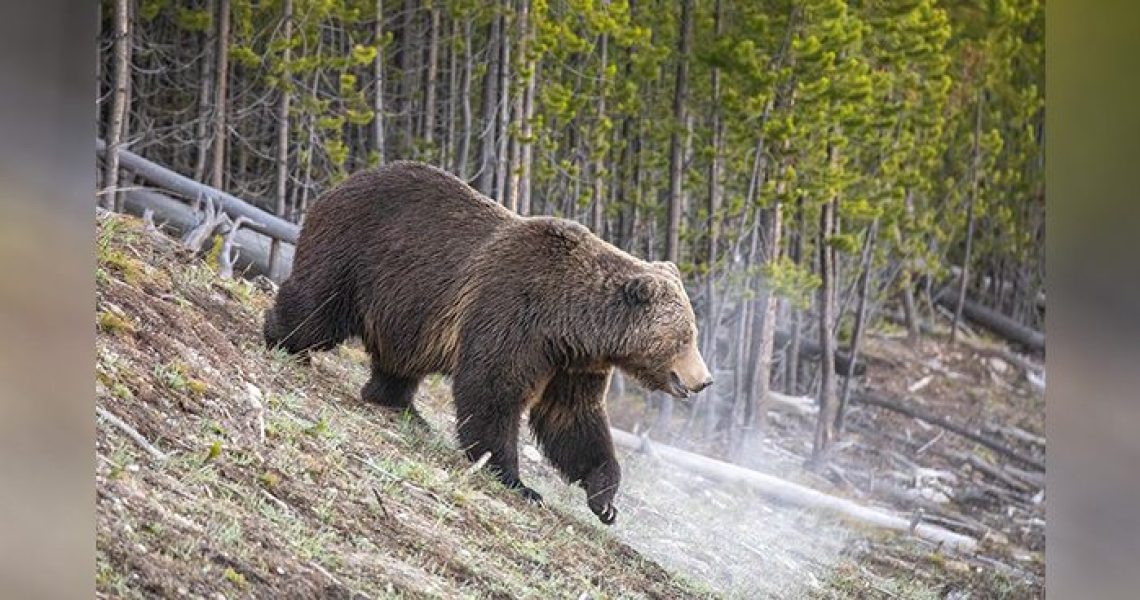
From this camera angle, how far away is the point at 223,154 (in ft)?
13.1

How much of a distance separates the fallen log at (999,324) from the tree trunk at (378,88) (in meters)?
1.76

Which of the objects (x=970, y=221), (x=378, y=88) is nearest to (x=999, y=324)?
(x=970, y=221)

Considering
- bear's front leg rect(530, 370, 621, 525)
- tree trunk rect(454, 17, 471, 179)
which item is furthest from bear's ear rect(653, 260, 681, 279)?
tree trunk rect(454, 17, 471, 179)

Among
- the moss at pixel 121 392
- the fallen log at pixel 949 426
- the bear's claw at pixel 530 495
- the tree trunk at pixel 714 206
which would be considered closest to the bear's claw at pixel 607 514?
the bear's claw at pixel 530 495

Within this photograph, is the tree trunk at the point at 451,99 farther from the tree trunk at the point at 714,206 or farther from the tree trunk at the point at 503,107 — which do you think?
the tree trunk at the point at 714,206

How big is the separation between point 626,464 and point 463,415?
0.46 metres

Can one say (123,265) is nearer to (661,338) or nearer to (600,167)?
(600,167)

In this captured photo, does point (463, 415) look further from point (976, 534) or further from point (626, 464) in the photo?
point (976, 534)

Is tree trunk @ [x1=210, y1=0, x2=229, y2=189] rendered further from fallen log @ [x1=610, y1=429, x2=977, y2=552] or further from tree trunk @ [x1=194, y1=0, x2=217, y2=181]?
fallen log @ [x1=610, y1=429, x2=977, y2=552]

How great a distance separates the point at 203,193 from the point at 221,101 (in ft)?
0.79

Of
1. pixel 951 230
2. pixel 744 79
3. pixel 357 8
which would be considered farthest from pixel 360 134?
pixel 951 230

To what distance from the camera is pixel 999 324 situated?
4727mm

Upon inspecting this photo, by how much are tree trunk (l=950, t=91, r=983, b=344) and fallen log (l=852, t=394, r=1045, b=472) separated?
0.82 ft

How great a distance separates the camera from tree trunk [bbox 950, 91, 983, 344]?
4.54 meters
